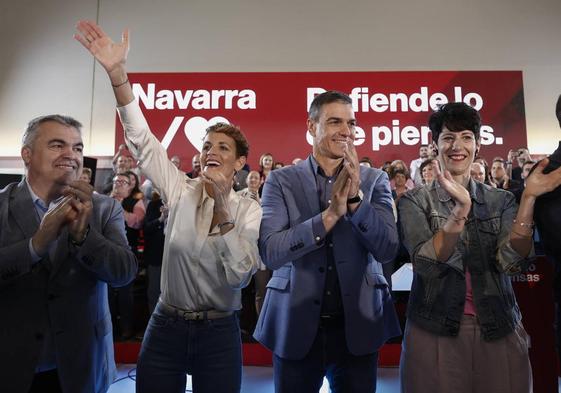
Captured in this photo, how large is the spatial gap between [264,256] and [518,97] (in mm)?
7961

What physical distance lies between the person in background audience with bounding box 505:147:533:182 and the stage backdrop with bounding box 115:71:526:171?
479 mm

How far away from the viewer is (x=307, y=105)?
808 centimetres

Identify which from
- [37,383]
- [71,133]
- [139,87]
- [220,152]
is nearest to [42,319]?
[37,383]

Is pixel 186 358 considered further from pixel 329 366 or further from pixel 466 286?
pixel 466 286

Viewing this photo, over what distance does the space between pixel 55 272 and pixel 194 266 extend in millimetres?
496

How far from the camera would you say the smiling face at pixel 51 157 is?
5.40 feet

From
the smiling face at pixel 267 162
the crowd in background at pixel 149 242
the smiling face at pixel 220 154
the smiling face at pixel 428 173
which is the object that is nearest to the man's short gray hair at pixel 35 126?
the smiling face at pixel 220 154

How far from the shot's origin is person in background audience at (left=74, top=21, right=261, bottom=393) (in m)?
1.59

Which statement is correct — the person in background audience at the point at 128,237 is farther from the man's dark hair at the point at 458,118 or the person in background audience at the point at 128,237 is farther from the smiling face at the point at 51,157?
the man's dark hair at the point at 458,118

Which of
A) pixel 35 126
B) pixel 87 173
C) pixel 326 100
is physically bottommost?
pixel 35 126

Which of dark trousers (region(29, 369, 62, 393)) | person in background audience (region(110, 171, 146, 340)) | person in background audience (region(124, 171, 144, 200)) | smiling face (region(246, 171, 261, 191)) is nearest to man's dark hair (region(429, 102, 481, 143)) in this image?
dark trousers (region(29, 369, 62, 393))

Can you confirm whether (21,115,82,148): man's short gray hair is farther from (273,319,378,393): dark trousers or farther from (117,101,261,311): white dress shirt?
(273,319,378,393): dark trousers

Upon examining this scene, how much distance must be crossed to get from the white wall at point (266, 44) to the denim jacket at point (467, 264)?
24.8 feet

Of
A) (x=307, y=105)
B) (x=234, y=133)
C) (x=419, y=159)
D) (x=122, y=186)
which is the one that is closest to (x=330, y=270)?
(x=234, y=133)
